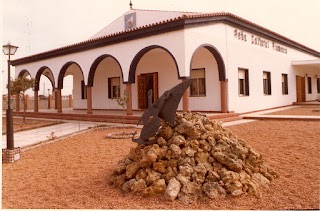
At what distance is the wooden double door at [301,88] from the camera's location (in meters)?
21.7

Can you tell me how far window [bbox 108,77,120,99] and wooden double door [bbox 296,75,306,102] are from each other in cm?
1417

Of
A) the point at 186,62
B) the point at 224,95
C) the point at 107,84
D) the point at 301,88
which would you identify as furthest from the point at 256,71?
the point at 107,84

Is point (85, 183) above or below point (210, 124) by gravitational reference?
below

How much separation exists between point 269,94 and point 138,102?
8367mm

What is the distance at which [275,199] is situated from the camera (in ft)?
13.1

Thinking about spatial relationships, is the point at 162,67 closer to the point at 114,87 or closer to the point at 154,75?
the point at 154,75

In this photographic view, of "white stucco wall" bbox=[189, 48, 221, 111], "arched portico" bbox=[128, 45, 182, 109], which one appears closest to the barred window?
"white stucco wall" bbox=[189, 48, 221, 111]

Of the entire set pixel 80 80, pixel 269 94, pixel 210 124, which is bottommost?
pixel 210 124

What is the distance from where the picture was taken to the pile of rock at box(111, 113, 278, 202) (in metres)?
4.21

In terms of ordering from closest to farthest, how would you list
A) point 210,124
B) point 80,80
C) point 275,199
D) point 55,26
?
point 275,199
point 210,124
point 55,26
point 80,80

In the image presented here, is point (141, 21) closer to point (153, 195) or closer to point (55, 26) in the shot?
point (55, 26)

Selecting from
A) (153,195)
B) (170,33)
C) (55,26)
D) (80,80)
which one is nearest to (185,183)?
(153,195)

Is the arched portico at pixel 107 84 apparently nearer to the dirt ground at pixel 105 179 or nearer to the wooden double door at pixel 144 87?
the wooden double door at pixel 144 87

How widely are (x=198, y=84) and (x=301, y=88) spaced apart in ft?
40.2
